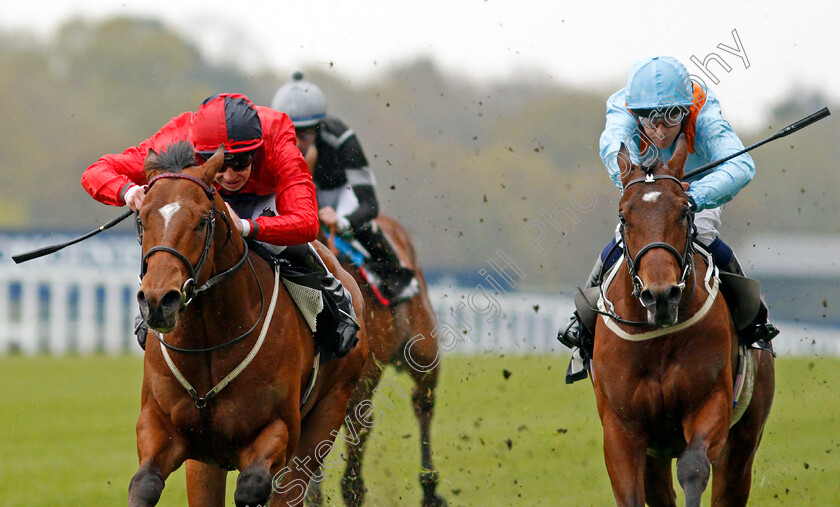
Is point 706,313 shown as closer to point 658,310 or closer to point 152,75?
point 658,310

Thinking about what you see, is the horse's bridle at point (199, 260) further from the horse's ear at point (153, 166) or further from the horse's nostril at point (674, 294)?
the horse's nostril at point (674, 294)

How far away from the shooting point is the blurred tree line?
64.0 ft

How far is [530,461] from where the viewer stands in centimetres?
882

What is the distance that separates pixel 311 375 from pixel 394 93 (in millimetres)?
19212

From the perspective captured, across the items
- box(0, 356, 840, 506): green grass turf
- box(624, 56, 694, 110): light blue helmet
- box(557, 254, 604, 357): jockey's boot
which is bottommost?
box(0, 356, 840, 506): green grass turf

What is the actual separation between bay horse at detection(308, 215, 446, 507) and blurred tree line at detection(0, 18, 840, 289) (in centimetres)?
711

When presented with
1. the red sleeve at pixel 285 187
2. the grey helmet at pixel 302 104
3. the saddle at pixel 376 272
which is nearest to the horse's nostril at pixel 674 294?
the red sleeve at pixel 285 187

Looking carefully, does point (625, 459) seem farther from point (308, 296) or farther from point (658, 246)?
point (308, 296)

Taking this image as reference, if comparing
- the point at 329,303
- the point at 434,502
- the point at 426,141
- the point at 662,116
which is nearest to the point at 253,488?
the point at 329,303

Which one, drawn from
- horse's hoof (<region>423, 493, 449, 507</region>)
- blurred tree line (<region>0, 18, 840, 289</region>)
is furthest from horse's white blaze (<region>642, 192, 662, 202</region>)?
blurred tree line (<region>0, 18, 840, 289</region>)

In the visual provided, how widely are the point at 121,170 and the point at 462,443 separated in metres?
5.53

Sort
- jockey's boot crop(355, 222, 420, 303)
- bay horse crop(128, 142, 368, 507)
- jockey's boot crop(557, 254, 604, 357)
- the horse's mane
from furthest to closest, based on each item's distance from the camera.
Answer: jockey's boot crop(355, 222, 420, 303), jockey's boot crop(557, 254, 604, 357), the horse's mane, bay horse crop(128, 142, 368, 507)

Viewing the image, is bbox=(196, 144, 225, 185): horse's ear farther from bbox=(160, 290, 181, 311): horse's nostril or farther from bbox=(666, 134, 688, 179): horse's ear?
bbox=(666, 134, 688, 179): horse's ear

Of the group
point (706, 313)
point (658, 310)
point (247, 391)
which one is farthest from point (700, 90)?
point (247, 391)
